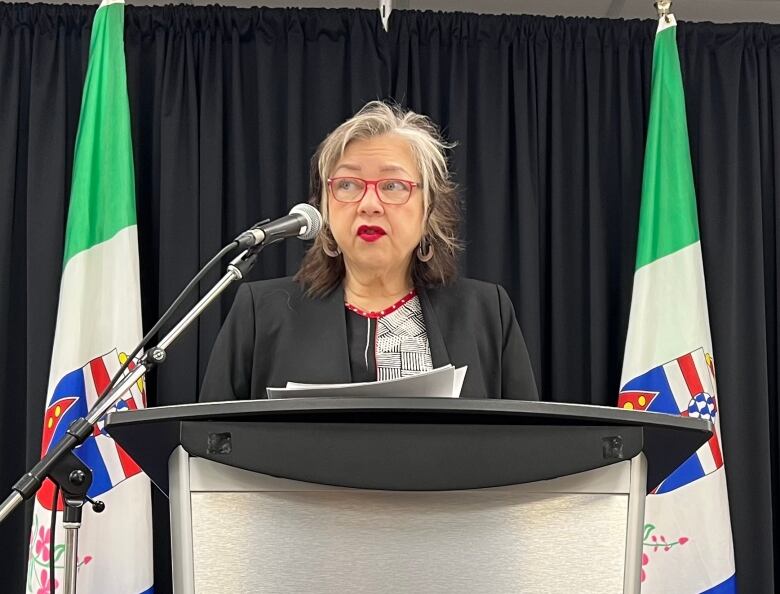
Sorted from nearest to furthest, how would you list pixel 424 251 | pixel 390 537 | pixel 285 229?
pixel 390 537
pixel 285 229
pixel 424 251

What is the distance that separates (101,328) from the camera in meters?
3.00

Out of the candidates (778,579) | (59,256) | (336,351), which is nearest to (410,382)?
(336,351)

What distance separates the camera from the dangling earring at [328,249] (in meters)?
1.87

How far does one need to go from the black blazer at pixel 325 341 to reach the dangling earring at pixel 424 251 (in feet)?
0.25

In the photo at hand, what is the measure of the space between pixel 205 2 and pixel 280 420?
285 cm

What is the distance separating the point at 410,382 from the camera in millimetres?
1090

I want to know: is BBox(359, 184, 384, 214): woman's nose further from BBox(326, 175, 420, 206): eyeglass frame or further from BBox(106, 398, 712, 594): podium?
BBox(106, 398, 712, 594): podium

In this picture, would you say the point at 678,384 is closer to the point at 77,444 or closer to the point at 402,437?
the point at 77,444

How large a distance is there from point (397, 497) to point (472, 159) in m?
2.59

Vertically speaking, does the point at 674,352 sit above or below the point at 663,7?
below

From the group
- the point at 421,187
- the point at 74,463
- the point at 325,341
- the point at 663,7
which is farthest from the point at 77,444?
the point at 663,7

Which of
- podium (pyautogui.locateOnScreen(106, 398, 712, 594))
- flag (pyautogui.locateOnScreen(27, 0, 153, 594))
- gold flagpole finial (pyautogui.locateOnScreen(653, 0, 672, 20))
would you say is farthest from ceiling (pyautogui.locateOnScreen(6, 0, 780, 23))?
podium (pyautogui.locateOnScreen(106, 398, 712, 594))

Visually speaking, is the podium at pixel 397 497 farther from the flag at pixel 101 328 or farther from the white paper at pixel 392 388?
the flag at pixel 101 328

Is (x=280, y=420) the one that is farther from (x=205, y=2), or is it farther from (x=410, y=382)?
(x=205, y=2)
